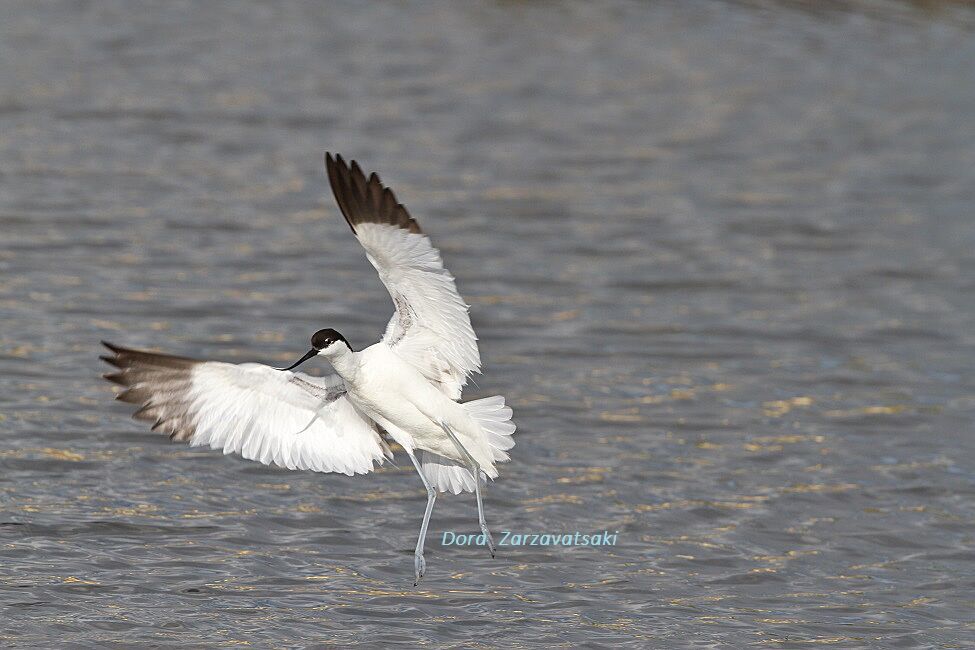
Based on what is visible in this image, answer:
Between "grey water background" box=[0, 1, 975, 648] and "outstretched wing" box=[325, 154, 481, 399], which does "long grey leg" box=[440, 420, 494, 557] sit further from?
"grey water background" box=[0, 1, 975, 648]

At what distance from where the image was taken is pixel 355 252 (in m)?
13.3

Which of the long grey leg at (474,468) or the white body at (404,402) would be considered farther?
the long grey leg at (474,468)

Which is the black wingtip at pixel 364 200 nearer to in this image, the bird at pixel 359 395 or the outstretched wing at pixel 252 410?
the bird at pixel 359 395

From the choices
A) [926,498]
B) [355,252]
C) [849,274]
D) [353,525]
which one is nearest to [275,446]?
[353,525]

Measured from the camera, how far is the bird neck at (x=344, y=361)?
736 centimetres

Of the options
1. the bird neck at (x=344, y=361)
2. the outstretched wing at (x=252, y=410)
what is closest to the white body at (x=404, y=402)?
the bird neck at (x=344, y=361)

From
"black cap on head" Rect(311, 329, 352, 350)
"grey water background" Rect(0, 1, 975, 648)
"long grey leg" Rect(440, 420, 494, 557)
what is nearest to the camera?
"black cap on head" Rect(311, 329, 352, 350)

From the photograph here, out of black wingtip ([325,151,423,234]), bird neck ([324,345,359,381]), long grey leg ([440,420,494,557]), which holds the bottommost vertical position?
long grey leg ([440,420,494,557])

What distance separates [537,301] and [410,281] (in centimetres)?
517

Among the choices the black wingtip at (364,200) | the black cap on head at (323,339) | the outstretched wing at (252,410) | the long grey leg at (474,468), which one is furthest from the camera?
the long grey leg at (474,468)

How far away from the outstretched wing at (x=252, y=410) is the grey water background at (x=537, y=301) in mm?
556

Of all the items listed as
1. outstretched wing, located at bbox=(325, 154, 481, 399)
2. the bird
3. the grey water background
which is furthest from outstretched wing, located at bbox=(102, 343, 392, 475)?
the grey water background

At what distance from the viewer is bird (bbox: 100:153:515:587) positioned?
7.38m

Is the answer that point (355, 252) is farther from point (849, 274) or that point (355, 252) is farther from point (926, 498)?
point (926, 498)
